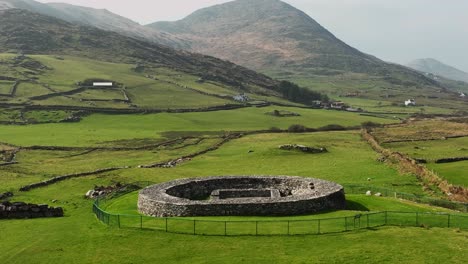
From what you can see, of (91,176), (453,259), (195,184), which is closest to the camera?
(453,259)

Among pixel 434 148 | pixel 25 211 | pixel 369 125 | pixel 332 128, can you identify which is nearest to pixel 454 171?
pixel 434 148

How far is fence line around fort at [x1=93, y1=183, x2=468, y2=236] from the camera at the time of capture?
144ft

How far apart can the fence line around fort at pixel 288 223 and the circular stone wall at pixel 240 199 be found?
2507 mm

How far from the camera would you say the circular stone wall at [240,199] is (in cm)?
5041

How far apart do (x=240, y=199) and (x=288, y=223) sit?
1013 centimetres

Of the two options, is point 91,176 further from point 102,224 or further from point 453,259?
point 453,259

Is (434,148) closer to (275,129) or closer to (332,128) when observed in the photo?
(332,128)

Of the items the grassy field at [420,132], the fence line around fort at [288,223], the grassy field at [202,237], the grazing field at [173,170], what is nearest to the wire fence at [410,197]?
the grazing field at [173,170]

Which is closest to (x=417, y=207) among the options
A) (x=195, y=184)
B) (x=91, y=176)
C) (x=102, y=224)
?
(x=195, y=184)

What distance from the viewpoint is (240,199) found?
5262 centimetres

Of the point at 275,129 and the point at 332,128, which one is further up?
the point at 332,128

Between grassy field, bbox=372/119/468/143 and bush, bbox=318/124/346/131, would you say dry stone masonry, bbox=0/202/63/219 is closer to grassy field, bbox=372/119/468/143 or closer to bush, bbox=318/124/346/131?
grassy field, bbox=372/119/468/143

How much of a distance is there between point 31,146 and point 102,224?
79.0 meters

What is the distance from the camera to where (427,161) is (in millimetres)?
87438
